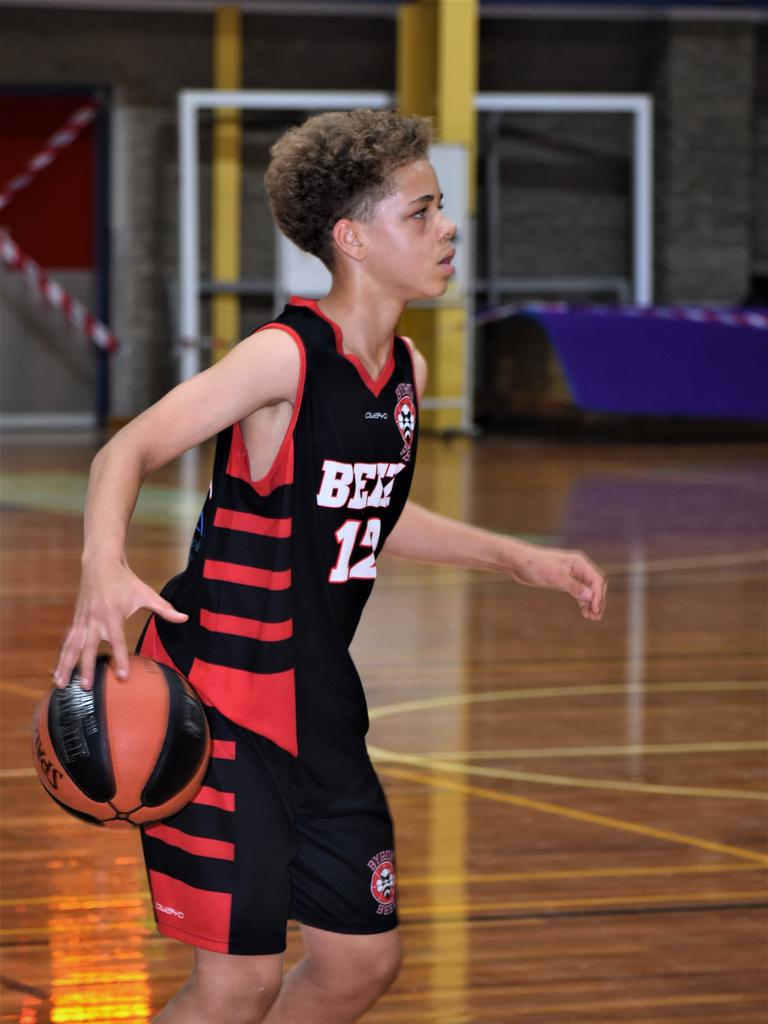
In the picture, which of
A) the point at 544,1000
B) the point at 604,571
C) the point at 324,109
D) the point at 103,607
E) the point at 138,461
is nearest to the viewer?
the point at 103,607

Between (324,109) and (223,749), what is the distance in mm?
13271

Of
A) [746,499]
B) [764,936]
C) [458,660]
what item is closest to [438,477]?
[746,499]

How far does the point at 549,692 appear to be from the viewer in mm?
4629

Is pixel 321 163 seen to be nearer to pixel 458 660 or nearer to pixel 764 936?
pixel 764 936

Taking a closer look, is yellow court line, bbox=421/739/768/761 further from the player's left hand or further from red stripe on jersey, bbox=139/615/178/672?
red stripe on jersey, bbox=139/615/178/672

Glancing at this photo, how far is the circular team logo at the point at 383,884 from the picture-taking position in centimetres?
189

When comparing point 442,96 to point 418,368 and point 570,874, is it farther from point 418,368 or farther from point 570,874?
point 418,368

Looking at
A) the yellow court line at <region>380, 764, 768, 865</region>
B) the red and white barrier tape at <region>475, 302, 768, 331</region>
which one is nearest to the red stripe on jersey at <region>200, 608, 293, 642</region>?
the yellow court line at <region>380, 764, 768, 865</region>

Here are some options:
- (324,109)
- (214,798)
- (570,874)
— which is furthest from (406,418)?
(324,109)

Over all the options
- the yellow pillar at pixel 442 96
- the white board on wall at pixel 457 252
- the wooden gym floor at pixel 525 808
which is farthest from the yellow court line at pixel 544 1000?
the yellow pillar at pixel 442 96

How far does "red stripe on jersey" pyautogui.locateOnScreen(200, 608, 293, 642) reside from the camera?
6.25 ft

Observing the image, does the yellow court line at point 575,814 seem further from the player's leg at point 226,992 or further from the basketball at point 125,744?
the basketball at point 125,744

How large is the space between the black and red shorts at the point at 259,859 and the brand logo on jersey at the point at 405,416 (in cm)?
37

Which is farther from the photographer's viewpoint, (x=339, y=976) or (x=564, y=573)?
(x=564, y=573)
